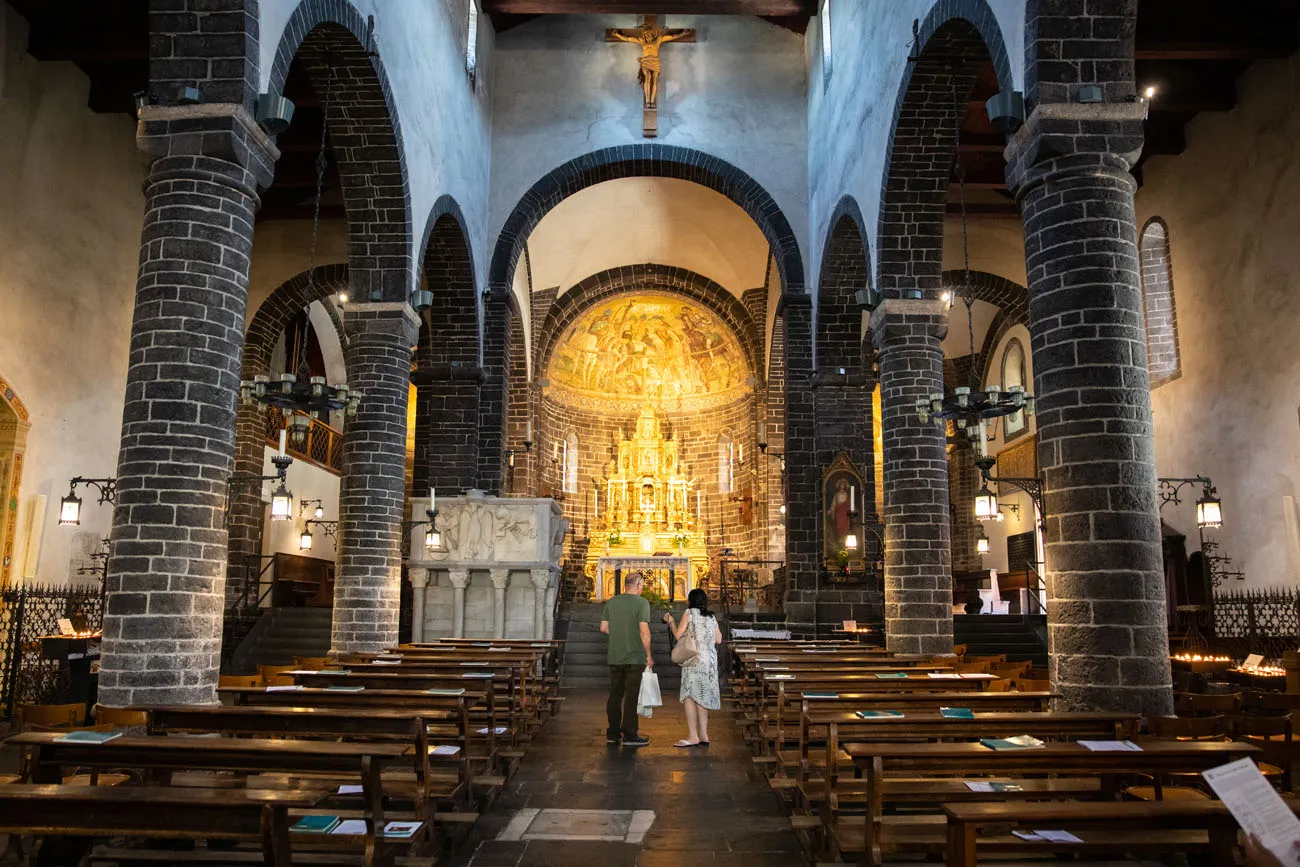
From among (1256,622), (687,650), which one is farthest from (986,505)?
(687,650)

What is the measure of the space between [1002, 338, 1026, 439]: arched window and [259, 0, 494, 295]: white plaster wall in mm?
12119

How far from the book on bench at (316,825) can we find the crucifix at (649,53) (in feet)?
56.7

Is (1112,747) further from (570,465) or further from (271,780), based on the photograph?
(570,465)

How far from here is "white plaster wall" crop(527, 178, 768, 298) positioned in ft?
75.2

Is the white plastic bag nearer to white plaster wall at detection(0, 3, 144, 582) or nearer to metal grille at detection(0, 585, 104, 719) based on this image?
metal grille at detection(0, 585, 104, 719)

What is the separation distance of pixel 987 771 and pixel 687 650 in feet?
16.5

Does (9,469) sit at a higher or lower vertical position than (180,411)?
higher

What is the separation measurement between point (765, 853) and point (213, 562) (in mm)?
4709

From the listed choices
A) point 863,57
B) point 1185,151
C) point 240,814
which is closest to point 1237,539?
point 1185,151

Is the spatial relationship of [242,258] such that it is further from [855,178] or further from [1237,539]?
[1237,539]

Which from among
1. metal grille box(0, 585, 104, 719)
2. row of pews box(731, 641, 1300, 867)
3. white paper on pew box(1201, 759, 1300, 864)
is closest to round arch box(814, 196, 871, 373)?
row of pews box(731, 641, 1300, 867)

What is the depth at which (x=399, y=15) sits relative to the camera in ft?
43.1

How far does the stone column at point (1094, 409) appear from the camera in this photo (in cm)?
699

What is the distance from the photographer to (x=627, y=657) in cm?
967
